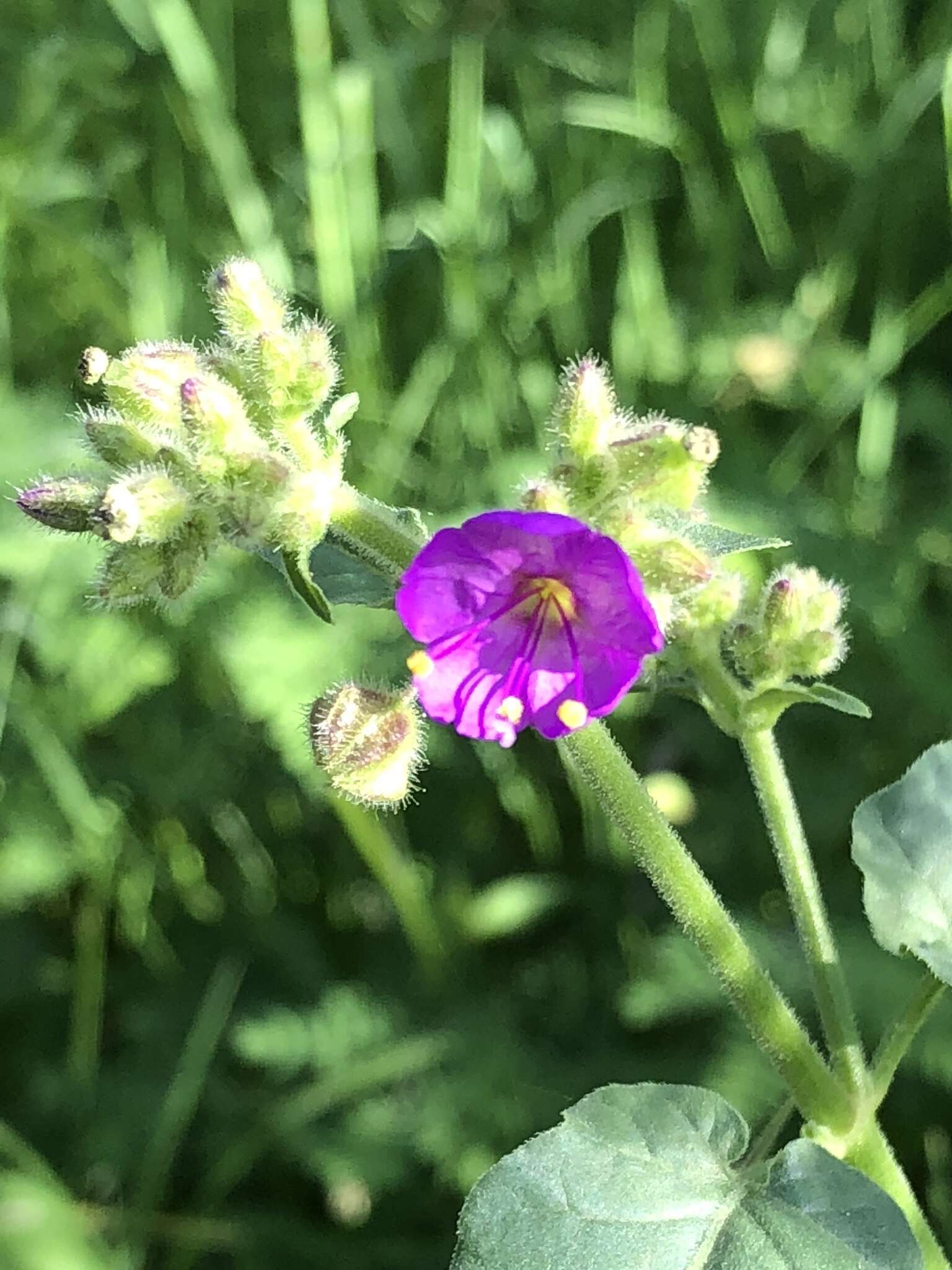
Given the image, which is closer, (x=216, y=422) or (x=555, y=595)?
(x=216, y=422)

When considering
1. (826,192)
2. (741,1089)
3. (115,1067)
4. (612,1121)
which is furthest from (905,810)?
(826,192)

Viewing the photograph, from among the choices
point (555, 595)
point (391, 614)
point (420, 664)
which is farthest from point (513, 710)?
point (391, 614)

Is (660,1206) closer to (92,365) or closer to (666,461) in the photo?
(666,461)

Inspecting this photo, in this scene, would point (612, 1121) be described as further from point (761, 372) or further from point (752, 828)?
point (761, 372)

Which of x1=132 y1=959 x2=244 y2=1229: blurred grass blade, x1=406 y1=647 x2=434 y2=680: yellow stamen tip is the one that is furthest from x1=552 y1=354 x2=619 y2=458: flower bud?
x1=132 y1=959 x2=244 y2=1229: blurred grass blade

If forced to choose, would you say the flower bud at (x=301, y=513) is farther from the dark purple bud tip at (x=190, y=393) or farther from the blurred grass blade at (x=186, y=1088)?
the blurred grass blade at (x=186, y=1088)

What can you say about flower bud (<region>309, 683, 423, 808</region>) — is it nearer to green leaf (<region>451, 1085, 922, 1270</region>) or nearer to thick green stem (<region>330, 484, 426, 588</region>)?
thick green stem (<region>330, 484, 426, 588</region>)

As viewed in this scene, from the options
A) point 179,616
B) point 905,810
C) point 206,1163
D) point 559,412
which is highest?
point 559,412

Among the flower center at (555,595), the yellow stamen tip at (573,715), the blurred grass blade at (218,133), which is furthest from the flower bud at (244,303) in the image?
the blurred grass blade at (218,133)

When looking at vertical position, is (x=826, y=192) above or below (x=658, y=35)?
below
